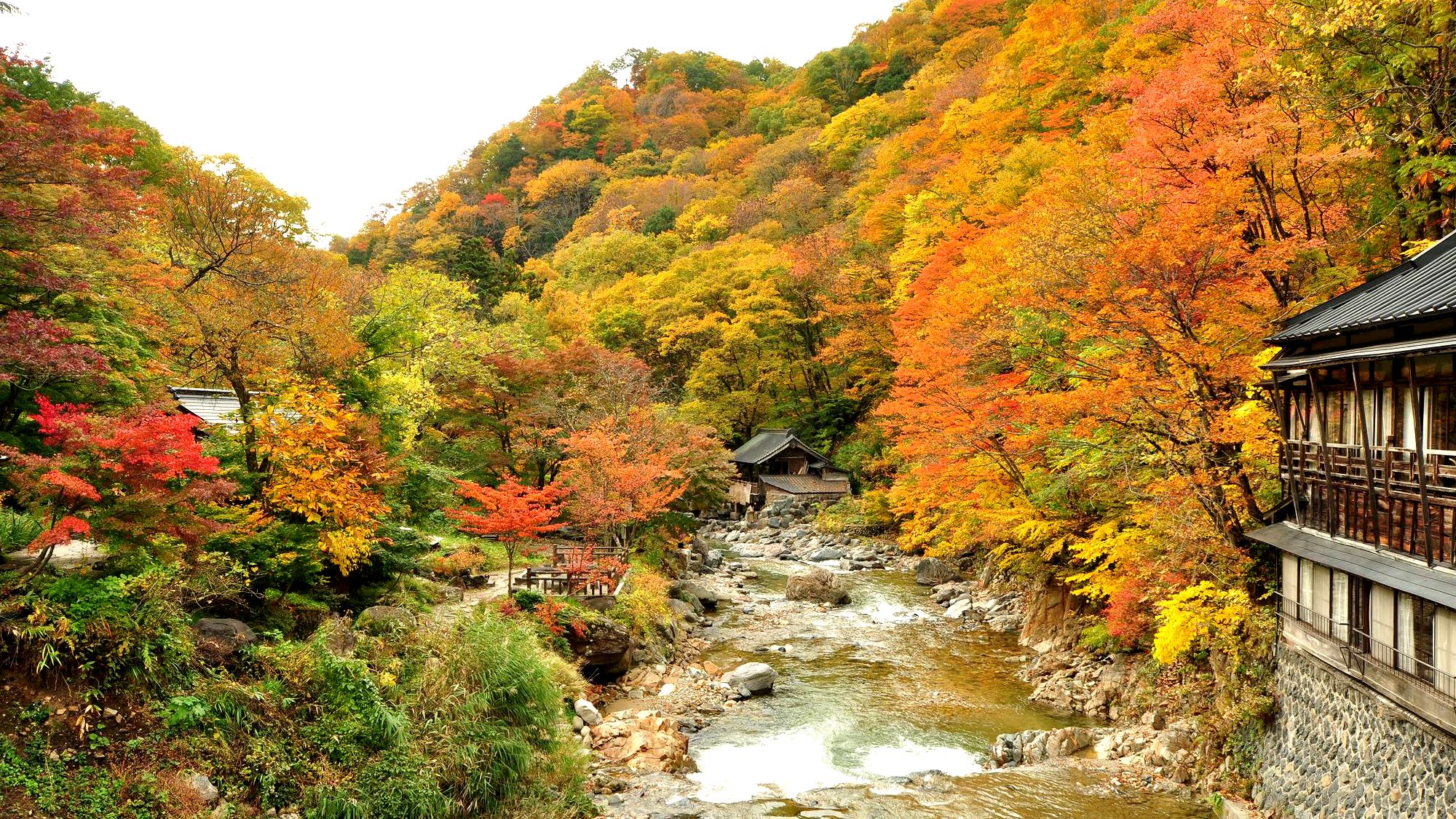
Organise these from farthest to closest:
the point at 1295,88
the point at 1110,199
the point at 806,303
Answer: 1. the point at 806,303
2. the point at 1110,199
3. the point at 1295,88

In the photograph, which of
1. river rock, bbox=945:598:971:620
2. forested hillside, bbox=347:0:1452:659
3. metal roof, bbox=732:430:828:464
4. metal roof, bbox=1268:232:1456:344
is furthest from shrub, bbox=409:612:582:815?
metal roof, bbox=732:430:828:464

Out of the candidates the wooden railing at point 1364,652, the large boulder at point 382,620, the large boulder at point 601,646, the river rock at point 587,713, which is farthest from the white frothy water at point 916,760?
the large boulder at point 382,620

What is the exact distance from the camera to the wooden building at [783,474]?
146ft

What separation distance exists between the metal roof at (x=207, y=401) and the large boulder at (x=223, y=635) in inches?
270

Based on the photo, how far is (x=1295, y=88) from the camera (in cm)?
1421

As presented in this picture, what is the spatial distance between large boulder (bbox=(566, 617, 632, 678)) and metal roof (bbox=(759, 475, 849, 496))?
26602 mm

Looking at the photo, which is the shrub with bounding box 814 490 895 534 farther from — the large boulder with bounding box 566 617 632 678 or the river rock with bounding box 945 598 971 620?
the large boulder with bounding box 566 617 632 678

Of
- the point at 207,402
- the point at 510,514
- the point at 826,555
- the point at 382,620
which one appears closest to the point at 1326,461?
the point at 510,514

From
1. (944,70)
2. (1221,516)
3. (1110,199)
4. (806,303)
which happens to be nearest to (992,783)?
(1221,516)

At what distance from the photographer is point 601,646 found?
57.6 feet

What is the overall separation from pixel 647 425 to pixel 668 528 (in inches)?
161

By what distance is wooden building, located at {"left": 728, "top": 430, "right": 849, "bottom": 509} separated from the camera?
1748 inches

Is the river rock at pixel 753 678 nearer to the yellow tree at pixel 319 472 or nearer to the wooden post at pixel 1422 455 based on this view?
the yellow tree at pixel 319 472

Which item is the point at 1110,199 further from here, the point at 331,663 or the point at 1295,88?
the point at 331,663
